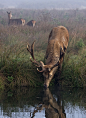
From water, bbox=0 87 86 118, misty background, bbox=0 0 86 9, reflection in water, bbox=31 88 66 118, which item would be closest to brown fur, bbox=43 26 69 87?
water, bbox=0 87 86 118

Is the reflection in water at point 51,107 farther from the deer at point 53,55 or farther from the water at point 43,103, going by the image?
the deer at point 53,55

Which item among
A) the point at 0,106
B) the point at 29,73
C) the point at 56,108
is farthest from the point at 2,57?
the point at 56,108

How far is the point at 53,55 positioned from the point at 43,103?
101 inches

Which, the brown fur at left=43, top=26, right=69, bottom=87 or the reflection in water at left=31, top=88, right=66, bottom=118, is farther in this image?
the brown fur at left=43, top=26, right=69, bottom=87

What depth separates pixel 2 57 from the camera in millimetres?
10023

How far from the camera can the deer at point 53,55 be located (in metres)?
9.10

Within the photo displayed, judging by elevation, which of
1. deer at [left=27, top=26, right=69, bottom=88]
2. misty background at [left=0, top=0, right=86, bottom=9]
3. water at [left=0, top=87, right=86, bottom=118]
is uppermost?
deer at [left=27, top=26, right=69, bottom=88]

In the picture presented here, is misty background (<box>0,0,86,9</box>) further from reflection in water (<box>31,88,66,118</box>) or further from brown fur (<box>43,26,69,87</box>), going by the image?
reflection in water (<box>31,88,66,118</box>)

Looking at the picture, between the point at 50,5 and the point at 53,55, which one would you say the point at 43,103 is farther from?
the point at 50,5

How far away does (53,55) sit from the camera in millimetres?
9648

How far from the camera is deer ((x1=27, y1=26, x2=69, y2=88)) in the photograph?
9.10 m

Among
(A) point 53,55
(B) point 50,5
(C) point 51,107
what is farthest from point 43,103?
(B) point 50,5

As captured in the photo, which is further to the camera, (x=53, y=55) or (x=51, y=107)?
(x=53, y=55)

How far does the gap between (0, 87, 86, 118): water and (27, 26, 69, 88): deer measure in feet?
2.08
